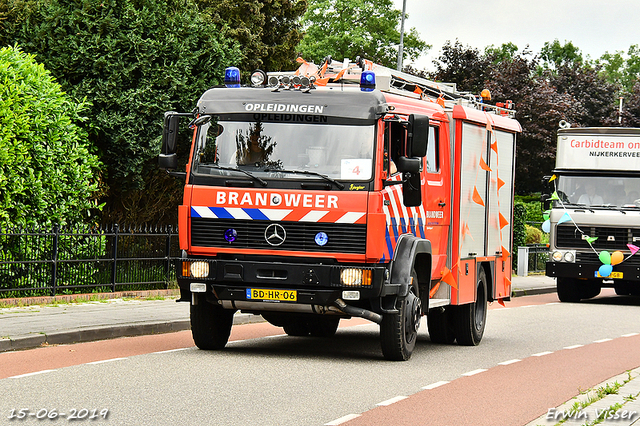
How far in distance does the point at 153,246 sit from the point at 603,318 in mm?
8700

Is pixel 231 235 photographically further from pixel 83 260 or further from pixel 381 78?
pixel 83 260

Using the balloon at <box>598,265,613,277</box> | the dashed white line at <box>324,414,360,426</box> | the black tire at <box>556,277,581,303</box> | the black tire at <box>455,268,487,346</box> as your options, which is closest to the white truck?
the balloon at <box>598,265,613,277</box>

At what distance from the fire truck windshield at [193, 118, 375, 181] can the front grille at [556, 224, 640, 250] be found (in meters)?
13.1

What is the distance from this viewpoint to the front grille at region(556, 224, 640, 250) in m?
22.5

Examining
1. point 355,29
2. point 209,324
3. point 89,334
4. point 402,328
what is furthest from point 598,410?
point 355,29

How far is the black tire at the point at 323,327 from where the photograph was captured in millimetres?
14099

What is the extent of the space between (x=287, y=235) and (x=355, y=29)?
54539 millimetres

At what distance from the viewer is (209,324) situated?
11961 millimetres

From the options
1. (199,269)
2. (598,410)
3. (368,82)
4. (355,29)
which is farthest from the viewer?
(355,29)

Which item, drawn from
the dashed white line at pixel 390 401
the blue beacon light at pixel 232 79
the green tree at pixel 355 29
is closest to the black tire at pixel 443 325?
the blue beacon light at pixel 232 79

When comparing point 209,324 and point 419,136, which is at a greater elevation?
point 419,136

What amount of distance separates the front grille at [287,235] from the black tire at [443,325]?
3746mm

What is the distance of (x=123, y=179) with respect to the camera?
21.2 m

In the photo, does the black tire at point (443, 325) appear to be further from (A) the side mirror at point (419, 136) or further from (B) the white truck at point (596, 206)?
(B) the white truck at point (596, 206)
